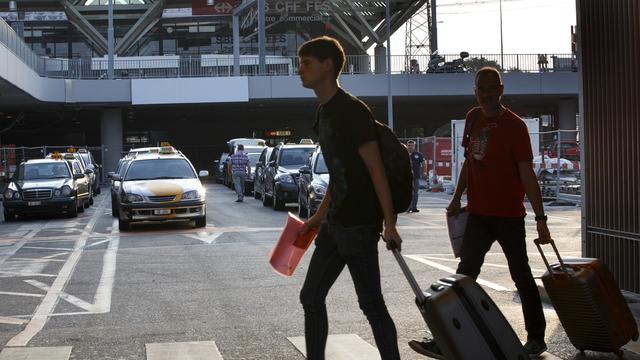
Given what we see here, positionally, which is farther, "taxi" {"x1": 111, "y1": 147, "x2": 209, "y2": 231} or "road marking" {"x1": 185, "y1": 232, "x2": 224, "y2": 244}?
"taxi" {"x1": 111, "y1": 147, "x2": 209, "y2": 231}

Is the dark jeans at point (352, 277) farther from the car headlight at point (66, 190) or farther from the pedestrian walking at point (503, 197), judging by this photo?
the car headlight at point (66, 190)

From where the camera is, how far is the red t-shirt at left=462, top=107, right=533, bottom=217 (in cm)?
591

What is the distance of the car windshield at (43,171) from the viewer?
23.6 meters

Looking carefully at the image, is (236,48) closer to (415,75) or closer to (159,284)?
(415,75)

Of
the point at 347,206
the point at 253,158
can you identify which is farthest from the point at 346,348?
the point at 253,158

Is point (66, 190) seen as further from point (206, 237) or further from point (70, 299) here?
point (70, 299)

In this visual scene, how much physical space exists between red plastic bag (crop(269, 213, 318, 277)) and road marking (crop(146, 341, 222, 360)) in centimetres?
146

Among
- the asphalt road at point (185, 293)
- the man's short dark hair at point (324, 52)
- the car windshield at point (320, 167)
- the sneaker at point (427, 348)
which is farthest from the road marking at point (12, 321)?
the car windshield at point (320, 167)

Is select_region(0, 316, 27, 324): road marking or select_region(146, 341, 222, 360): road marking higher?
select_region(146, 341, 222, 360): road marking

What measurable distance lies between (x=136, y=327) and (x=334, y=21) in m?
56.4

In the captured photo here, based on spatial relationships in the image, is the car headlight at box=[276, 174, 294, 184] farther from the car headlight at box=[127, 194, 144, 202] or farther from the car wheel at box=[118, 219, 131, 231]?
the car headlight at box=[127, 194, 144, 202]

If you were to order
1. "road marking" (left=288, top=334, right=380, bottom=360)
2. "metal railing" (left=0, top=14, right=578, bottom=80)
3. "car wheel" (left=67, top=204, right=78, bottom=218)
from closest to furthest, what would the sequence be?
"road marking" (left=288, top=334, right=380, bottom=360)
"car wheel" (left=67, top=204, right=78, bottom=218)
"metal railing" (left=0, top=14, right=578, bottom=80)

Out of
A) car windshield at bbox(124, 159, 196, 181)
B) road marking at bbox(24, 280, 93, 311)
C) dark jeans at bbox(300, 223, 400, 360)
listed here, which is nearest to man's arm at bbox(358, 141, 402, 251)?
dark jeans at bbox(300, 223, 400, 360)

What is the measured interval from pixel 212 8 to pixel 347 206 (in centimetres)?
6437
